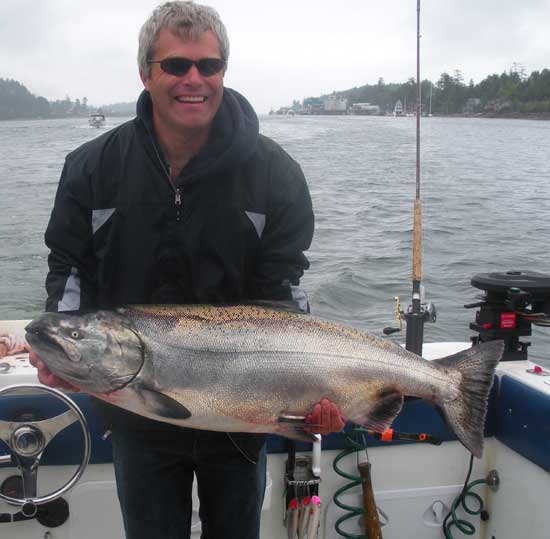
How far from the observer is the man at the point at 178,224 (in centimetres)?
263

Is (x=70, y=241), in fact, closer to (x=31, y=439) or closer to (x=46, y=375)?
(x=46, y=375)

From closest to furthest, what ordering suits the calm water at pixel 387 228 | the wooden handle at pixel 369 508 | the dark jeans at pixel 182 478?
1. the dark jeans at pixel 182 478
2. the wooden handle at pixel 369 508
3. the calm water at pixel 387 228

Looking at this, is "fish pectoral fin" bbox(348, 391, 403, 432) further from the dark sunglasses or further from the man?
the dark sunglasses

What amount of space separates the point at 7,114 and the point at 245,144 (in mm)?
97892

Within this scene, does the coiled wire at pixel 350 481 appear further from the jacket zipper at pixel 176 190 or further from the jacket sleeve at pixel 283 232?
the jacket zipper at pixel 176 190

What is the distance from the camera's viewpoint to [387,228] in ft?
60.2

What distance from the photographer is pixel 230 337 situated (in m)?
2.70

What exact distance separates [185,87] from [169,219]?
0.51m

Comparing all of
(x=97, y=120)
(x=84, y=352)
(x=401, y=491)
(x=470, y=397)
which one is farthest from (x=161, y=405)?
(x=97, y=120)

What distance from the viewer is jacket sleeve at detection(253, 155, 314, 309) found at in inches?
110

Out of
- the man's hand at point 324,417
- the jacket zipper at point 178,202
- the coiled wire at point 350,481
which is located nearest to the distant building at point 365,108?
the coiled wire at point 350,481

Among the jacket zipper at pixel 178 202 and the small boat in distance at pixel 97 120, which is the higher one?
the small boat in distance at pixel 97 120

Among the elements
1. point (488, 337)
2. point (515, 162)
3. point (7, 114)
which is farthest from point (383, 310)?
point (7, 114)

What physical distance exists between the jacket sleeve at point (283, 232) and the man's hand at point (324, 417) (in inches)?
19.4
